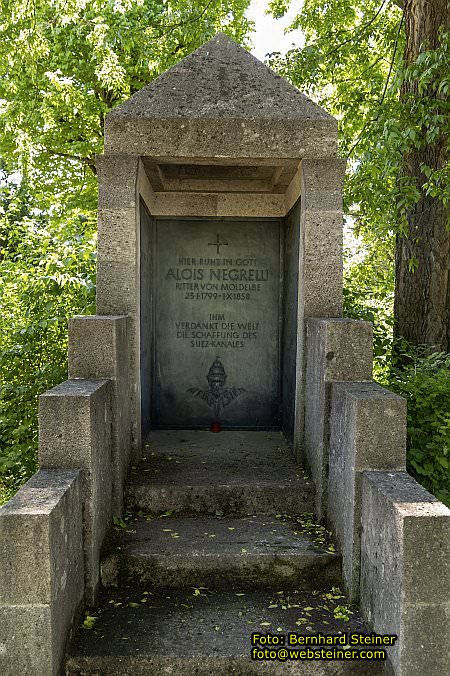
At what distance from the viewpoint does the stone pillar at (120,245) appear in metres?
4.34

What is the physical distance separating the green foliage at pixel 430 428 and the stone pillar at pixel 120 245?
201 cm

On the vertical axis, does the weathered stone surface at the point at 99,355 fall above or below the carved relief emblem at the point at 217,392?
above

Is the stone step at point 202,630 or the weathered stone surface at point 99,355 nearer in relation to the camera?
the stone step at point 202,630

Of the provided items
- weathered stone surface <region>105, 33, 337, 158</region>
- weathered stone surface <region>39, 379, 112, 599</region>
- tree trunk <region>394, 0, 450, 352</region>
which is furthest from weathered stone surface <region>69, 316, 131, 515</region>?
tree trunk <region>394, 0, 450, 352</region>

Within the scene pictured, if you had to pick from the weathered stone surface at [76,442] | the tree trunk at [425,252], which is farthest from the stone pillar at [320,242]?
the tree trunk at [425,252]

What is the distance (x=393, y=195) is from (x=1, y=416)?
4.20m

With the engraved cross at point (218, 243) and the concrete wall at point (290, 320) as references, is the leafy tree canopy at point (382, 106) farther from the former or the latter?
the engraved cross at point (218, 243)

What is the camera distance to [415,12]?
260 inches

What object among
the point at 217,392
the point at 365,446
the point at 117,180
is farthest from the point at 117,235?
the point at 365,446

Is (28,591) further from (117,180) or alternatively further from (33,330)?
(33,330)

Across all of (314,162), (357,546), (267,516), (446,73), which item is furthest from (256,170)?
(357,546)

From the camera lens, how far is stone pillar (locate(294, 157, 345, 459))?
4398mm

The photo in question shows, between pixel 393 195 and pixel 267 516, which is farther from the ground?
pixel 393 195

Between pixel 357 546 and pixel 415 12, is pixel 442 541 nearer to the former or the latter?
pixel 357 546
